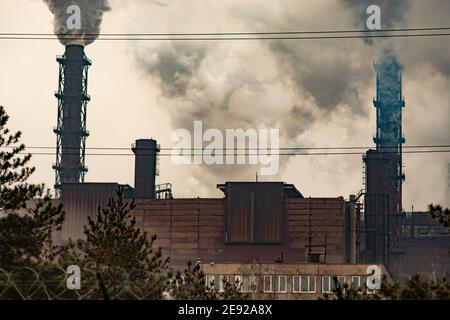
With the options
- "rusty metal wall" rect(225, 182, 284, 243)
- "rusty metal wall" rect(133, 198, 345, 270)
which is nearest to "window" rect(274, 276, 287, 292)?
"rusty metal wall" rect(133, 198, 345, 270)

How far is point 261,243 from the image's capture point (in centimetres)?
9788

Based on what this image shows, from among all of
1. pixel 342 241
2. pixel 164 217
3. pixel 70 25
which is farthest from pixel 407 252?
pixel 70 25

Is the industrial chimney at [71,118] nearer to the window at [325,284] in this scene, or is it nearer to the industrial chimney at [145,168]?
the industrial chimney at [145,168]

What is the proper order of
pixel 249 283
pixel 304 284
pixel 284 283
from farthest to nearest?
pixel 249 283
pixel 284 283
pixel 304 284

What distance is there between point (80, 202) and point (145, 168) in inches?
315

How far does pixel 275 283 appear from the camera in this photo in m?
83.1

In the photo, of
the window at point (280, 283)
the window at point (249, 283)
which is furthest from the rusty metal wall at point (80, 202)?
the window at point (280, 283)

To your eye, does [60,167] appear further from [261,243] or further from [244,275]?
[244,275]

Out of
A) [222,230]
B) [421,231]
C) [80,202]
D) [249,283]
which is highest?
[80,202]

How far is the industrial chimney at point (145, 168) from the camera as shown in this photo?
344 feet

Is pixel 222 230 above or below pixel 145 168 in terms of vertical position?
below

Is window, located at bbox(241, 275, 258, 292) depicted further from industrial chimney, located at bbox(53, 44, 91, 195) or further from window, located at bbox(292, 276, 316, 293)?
industrial chimney, located at bbox(53, 44, 91, 195)
